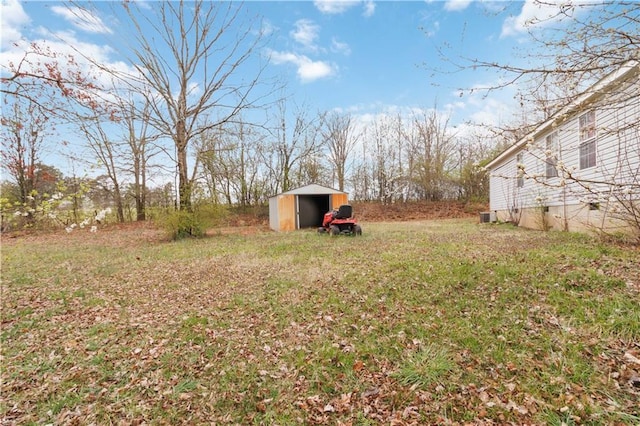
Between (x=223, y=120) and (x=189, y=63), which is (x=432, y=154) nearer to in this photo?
(x=223, y=120)

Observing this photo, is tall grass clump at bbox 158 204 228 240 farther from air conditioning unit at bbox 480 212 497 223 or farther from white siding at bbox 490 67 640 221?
air conditioning unit at bbox 480 212 497 223

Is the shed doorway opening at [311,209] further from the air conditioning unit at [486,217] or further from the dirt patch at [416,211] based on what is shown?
the air conditioning unit at [486,217]

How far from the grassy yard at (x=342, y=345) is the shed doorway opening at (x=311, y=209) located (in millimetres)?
9520

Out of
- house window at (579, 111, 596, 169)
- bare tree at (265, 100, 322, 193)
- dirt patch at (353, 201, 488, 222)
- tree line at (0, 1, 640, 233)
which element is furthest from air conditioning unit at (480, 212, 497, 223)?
bare tree at (265, 100, 322, 193)

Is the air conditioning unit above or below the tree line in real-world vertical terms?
below

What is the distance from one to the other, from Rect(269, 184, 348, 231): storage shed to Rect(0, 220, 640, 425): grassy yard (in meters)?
8.47

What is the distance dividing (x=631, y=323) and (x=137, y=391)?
187 inches

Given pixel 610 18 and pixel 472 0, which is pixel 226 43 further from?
pixel 610 18

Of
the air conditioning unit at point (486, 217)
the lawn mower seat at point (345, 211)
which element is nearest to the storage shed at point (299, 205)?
the lawn mower seat at point (345, 211)

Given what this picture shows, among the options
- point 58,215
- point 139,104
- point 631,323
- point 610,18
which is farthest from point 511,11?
point 139,104

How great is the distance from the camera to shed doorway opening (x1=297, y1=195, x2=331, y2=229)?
1490 cm

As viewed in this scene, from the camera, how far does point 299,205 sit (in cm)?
1477

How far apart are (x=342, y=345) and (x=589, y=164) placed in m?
8.80

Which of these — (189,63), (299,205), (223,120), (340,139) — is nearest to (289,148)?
(340,139)
